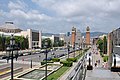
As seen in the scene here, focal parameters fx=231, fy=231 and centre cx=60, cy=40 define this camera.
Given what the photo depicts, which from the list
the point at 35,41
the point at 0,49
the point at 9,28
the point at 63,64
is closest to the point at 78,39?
the point at 35,41

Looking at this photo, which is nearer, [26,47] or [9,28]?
[26,47]

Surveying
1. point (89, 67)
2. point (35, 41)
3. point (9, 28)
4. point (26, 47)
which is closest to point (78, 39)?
point (35, 41)

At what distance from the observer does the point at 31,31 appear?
370ft

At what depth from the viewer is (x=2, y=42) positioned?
75938 mm

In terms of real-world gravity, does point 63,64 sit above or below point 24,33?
below

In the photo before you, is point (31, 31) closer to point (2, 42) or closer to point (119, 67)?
point (2, 42)

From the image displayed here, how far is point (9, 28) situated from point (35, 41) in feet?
85.2

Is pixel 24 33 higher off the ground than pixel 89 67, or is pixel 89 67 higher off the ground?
pixel 24 33

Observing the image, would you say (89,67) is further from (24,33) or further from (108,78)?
(24,33)

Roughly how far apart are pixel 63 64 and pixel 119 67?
1527 cm

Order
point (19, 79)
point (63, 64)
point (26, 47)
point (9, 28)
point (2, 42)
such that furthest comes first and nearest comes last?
point (9, 28), point (26, 47), point (2, 42), point (63, 64), point (19, 79)

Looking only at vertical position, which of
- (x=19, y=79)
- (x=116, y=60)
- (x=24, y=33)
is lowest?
(x=19, y=79)

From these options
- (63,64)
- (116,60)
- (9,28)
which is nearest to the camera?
(116,60)

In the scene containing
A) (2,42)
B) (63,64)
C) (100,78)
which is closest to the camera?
(100,78)
